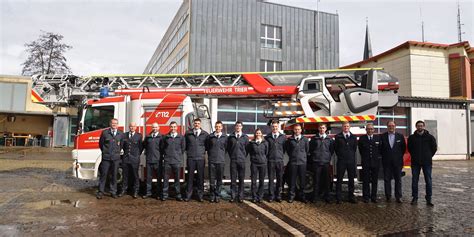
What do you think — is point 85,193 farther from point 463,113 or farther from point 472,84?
point 472,84

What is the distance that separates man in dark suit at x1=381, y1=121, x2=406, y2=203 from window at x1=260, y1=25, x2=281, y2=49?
21606 mm

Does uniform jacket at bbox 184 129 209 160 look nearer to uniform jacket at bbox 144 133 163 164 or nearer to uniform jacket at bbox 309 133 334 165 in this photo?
uniform jacket at bbox 144 133 163 164

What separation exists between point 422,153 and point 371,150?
103 cm

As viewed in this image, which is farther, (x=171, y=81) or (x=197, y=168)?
(x=171, y=81)

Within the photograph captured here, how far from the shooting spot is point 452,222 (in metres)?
5.88

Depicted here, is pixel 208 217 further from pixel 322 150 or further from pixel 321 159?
pixel 322 150

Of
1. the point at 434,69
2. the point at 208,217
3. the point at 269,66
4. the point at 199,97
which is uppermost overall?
the point at 269,66

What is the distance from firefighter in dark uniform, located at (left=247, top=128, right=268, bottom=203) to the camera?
24.0 feet

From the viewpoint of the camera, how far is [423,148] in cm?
731

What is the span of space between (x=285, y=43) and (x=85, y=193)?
23.0 m

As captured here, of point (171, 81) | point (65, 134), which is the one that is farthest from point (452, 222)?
point (65, 134)

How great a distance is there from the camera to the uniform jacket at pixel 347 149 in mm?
7438

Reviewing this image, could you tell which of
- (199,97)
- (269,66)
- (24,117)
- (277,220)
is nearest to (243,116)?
(199,97)

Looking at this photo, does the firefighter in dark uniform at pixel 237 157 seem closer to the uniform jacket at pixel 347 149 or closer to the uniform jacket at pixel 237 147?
the uniform jacket at pixel 237 147
